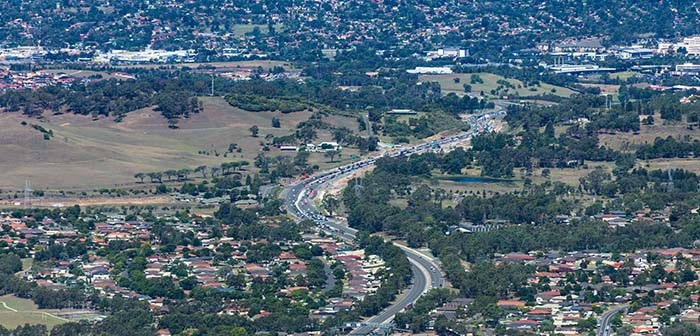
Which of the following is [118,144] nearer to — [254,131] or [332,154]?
[254,131]

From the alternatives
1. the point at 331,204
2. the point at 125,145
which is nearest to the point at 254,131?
the point at 125,145

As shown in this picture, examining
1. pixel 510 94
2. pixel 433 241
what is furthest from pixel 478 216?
pixel 510 94

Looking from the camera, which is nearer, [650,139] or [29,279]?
[29,279]

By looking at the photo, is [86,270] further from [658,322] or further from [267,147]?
[267,147]

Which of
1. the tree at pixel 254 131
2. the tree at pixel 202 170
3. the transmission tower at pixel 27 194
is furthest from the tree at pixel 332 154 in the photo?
the transmission tower at pixel 27 194

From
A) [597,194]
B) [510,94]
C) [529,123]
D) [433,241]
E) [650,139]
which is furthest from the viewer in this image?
[510,94]

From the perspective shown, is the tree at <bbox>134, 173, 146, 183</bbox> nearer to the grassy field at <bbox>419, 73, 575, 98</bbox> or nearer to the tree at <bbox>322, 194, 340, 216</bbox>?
the tree at <bbox>322, 194, 340, 216</bbox>
